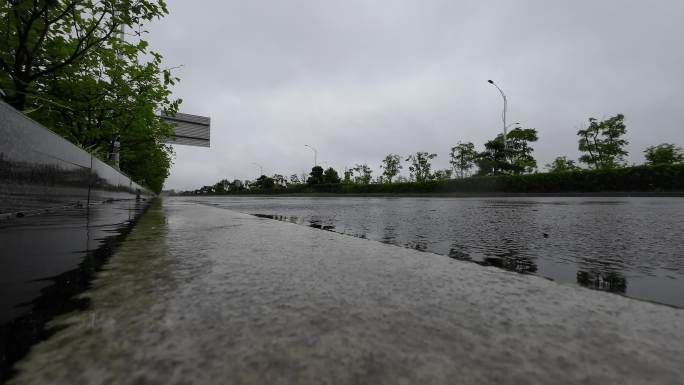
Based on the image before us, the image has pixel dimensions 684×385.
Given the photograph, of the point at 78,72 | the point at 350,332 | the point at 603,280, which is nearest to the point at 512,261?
the point at 603,280

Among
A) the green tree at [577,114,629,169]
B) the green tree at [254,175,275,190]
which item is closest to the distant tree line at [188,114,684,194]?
the green tree at [577,114,629,169]

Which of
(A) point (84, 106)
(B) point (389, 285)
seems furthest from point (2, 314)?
(A) point (84, 106)

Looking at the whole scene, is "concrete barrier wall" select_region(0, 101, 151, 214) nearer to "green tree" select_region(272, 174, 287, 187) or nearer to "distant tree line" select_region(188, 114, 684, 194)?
"distant tree line" select_region(188, 114, 684, 194)

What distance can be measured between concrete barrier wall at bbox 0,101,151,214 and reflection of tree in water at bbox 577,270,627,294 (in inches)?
179

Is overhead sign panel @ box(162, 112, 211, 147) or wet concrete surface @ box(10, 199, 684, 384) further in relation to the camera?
overhead sign panel @ box(162, 112, 211, 147)

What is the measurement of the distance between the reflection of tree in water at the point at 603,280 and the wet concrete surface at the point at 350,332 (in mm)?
244

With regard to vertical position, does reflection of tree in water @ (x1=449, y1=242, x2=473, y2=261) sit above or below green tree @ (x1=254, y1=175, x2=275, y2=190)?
below

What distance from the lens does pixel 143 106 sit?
8.27 meters

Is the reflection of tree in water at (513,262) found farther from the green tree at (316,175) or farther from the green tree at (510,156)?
the green tree at (316,175)

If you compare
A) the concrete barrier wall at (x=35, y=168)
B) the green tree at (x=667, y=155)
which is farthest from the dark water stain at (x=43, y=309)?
the green tree at (x=667, y=155)

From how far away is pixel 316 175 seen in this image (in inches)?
2424

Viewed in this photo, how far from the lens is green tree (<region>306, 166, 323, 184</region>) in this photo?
61.1 metres

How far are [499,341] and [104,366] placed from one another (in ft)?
2.32

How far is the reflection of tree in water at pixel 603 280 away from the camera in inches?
48.7
